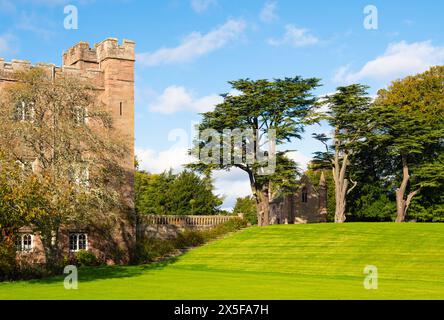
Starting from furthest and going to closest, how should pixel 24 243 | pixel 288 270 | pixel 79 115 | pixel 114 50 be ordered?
pixel 114 50, pixel 24 243, pixel 288 270, pixel 79 115

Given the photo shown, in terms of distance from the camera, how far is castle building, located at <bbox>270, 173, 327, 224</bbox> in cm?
6694

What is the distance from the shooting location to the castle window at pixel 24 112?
3153 centimetres

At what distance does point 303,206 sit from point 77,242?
106ft

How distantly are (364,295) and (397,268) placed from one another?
39.1ft

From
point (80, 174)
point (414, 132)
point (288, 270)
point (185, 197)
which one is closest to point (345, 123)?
point (414, 132)

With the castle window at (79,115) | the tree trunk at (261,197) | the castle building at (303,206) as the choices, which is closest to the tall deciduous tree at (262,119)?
the tree trunk at (261,197)

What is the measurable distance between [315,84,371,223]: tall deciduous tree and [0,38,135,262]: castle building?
21.4m

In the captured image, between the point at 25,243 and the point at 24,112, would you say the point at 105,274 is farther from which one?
the point at 24,112

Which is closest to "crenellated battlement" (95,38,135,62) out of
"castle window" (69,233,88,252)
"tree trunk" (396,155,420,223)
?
"castle window" (69,233,88,252)

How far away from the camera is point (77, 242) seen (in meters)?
40.8

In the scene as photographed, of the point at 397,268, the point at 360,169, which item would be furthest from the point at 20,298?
the point at 360,169

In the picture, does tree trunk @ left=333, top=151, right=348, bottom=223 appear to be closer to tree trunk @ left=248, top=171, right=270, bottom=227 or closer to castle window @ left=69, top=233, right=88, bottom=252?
tree trunk @ left=248, top=171, right=270, bottom=227

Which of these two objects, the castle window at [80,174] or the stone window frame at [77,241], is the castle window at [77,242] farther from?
the castle window at [80,174]
